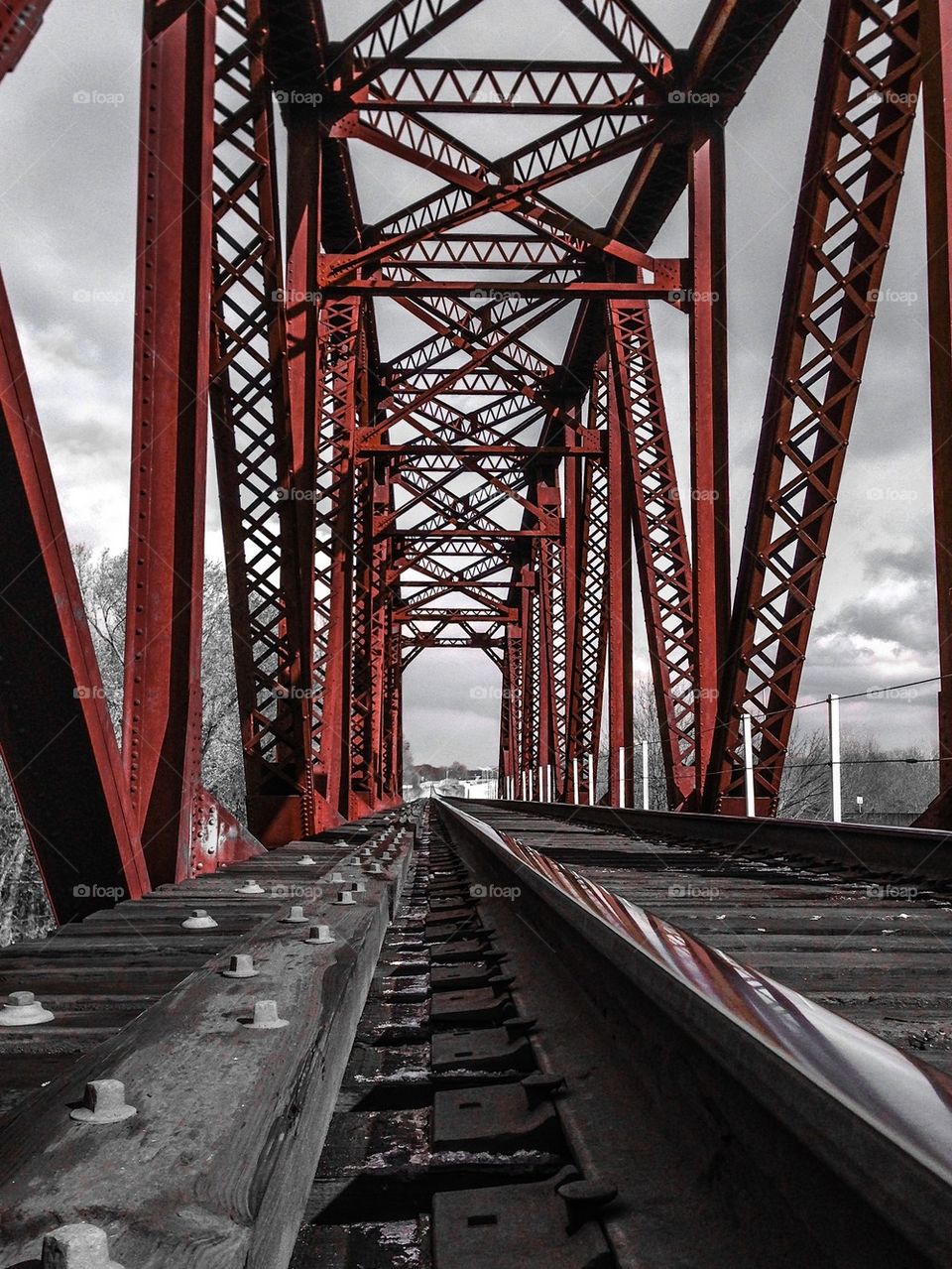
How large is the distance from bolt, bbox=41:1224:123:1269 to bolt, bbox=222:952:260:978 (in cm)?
96

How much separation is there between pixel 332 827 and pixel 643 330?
8471 mm

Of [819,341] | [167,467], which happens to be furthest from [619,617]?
[167,467]

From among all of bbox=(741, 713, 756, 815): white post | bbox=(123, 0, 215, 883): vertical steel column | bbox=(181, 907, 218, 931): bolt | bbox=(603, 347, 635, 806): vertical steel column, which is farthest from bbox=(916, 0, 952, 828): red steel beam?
bbox=(603, 347, 635, 806): vertical steel column

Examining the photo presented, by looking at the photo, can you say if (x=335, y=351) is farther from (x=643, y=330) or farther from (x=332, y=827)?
(x=332, y=827)

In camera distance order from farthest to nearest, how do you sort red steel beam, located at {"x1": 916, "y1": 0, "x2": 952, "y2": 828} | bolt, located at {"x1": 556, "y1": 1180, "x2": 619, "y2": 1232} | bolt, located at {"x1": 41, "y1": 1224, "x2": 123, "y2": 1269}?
red steel beam, located at {"x1": 916, "y1": 0, "x2": 952, "y2": 828} < bolt, located at {"x1": 556, "y1": 1180, "x2": 619, "y2": 1232} < bolt, located at {"x1": 41, "y1": 1224, "x2": 123, "y2": 1269}

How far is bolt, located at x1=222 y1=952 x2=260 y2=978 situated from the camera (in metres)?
1.61

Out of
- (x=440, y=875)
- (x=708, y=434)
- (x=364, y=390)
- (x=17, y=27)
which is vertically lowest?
(x=440, y=875)

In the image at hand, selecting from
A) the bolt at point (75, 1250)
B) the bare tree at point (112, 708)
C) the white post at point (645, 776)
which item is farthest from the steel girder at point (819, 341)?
the bare tree at point (112, 708)

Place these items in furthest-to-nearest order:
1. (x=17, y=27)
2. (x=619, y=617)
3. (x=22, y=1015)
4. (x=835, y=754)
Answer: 1. (x=619, y=617)
2. (x=835, y=754)
3. (x=17, y=27)
4. (x=22, y=1015)

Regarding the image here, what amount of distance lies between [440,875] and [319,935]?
13.6ft

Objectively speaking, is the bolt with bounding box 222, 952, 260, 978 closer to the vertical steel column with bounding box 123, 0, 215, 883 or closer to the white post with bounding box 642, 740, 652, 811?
the vertical steel column with bounding box 123, 0, 215, 883

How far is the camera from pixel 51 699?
9.29 feet

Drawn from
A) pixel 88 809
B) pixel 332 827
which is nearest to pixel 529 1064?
pixel 88 809

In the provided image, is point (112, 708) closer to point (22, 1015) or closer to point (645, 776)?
point (645, 776)
